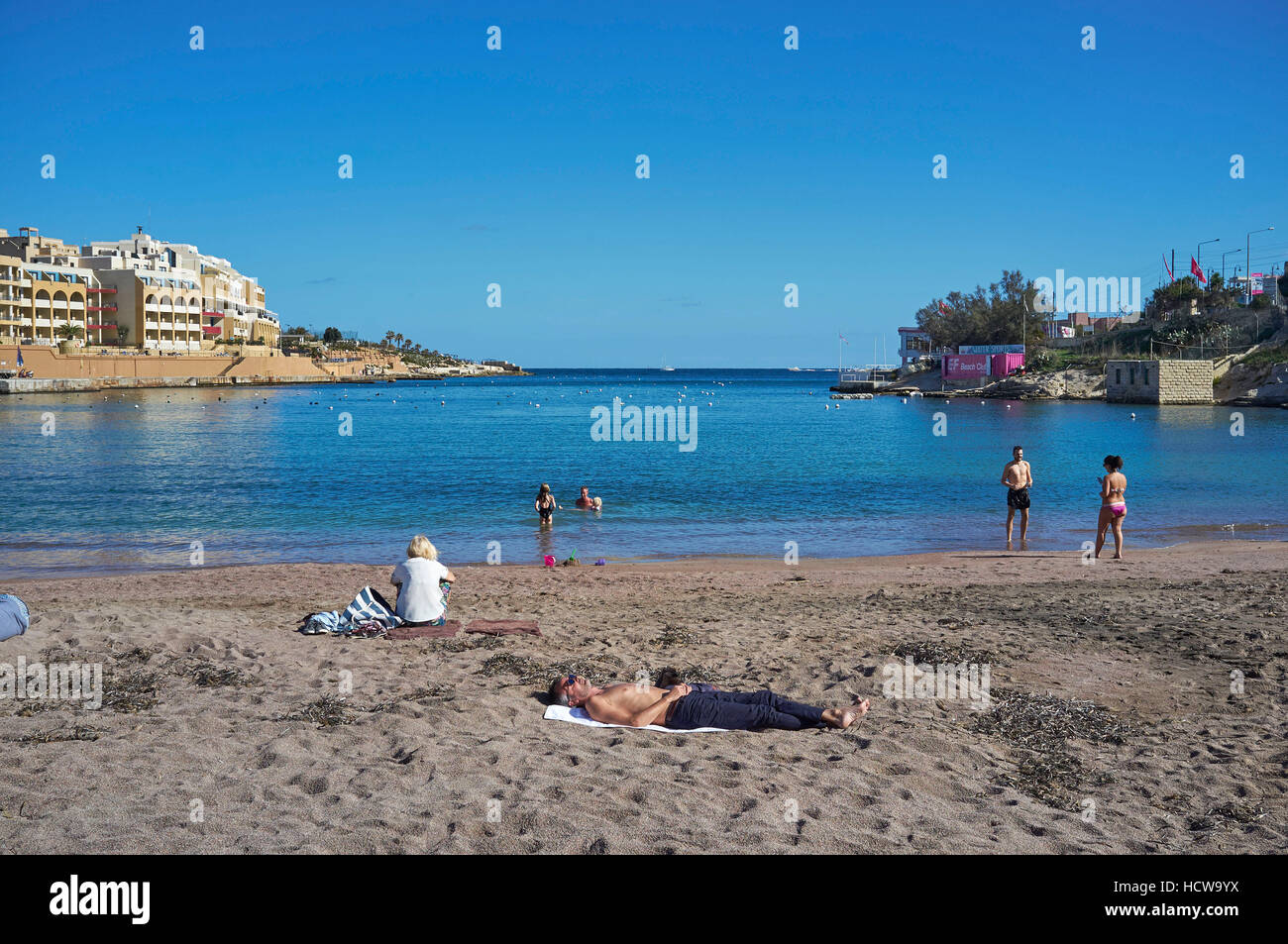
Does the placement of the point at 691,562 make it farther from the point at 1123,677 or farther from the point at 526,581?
the point at 1123,677

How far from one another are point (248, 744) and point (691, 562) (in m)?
11.2

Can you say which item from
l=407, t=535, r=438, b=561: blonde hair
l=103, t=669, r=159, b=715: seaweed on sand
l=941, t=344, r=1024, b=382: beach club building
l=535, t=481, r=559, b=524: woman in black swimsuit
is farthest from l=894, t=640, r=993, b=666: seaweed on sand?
l=941, t=344, r=1024, b=382: beach club building

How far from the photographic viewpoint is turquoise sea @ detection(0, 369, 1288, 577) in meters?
18.8

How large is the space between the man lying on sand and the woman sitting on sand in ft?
10.7

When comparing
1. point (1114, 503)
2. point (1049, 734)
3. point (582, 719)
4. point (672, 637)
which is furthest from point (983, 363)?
point (582, 719)

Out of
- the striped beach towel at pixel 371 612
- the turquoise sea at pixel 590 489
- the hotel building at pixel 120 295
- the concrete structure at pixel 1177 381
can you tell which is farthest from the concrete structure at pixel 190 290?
the striped beach towel at pixel 371 612

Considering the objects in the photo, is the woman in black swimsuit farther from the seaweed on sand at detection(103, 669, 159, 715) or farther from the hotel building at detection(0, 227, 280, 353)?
the hotel building at detection(0, 227, 280, 353)

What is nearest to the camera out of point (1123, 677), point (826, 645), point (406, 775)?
point (406, 775)

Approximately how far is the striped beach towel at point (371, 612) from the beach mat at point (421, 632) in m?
0.13

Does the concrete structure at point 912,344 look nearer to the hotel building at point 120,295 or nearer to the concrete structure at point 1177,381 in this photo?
Answer: the concrete structure at point 1177,381

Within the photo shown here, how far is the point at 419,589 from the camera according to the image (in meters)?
9.46

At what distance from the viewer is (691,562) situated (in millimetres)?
16688

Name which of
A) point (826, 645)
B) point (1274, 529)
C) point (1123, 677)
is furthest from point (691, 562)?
point (1274, 529)

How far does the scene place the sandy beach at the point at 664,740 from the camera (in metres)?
4.75
